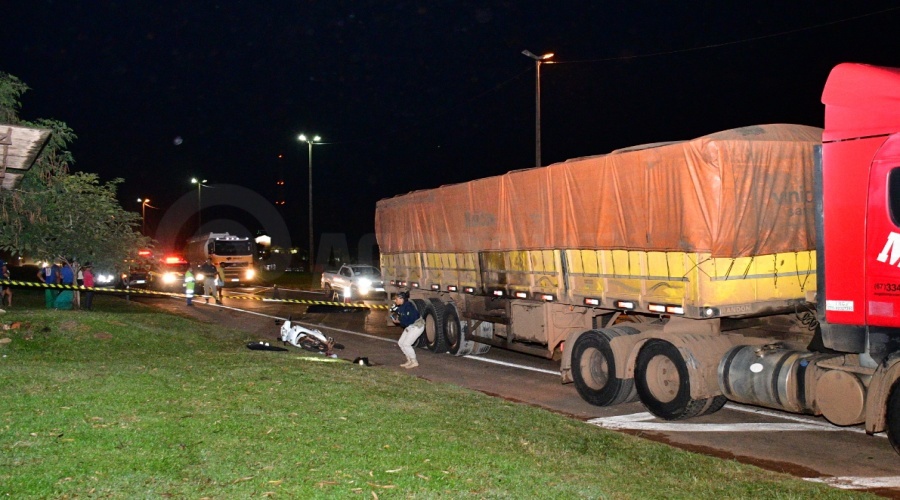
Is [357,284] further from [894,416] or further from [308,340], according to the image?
[894,416]

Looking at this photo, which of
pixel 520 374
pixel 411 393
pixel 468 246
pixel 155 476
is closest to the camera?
pixel 155 476

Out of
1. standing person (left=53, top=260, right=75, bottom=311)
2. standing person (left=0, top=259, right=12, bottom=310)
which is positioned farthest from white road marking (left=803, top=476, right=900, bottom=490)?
standing person (left=0, top=259, right=12, bottom=310)

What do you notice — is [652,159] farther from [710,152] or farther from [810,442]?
[810,442]

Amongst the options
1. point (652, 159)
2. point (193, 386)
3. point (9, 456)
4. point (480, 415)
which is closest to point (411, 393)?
point (480, 415)

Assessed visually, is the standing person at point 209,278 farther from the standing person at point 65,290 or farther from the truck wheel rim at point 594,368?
the truck wheel rim at point 594,368

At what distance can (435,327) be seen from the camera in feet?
53.9

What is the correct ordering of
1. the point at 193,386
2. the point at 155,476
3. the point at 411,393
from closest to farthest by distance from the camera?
the point at 155,476
the point at 193,386
the point at 411,393

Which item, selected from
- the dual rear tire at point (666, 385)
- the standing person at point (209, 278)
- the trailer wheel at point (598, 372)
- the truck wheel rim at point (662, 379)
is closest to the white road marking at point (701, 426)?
the dual rear tire at point (666, 385)

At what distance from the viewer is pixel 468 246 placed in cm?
1512

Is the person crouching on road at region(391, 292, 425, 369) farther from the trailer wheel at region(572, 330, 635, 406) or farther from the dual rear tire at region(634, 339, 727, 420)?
the dual rear tire at region(634, 339, 727, 420)

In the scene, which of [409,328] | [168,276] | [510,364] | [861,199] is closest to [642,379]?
[861,199]

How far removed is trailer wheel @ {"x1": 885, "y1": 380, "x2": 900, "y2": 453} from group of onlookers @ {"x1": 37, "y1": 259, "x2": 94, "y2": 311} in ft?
67.2

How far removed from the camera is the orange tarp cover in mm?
8883

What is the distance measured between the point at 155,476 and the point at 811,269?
306 inches
